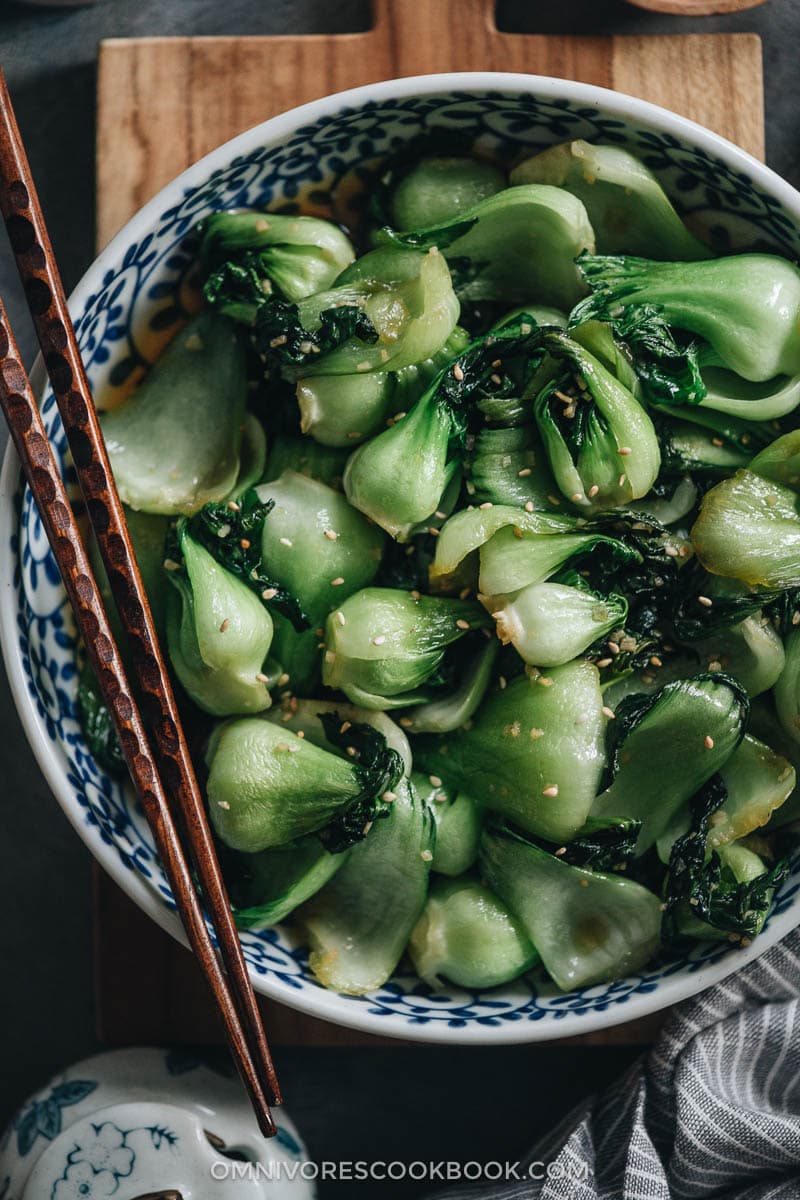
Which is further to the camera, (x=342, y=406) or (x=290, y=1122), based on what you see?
(x=290, y=1122)

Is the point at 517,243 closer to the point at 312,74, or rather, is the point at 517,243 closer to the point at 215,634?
the point at 312,74

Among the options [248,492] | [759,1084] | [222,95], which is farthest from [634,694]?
[222,95]

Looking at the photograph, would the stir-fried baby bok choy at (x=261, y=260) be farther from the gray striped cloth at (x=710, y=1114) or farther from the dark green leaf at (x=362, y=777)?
the gray striped cloth at (x=710, y=1114)

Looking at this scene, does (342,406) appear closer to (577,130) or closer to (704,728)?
(577,130)

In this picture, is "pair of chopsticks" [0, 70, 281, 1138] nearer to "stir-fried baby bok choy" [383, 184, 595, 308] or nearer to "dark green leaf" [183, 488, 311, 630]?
"dark green leaf" [183, 488, 311, 630]

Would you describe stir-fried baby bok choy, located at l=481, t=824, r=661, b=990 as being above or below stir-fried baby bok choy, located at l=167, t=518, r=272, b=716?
below

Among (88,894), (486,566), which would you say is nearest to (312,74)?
(486,566)

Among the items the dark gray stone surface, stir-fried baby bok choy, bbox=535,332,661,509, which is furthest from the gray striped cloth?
stir-fried baby bok choy, bbox=535,332,661,509
